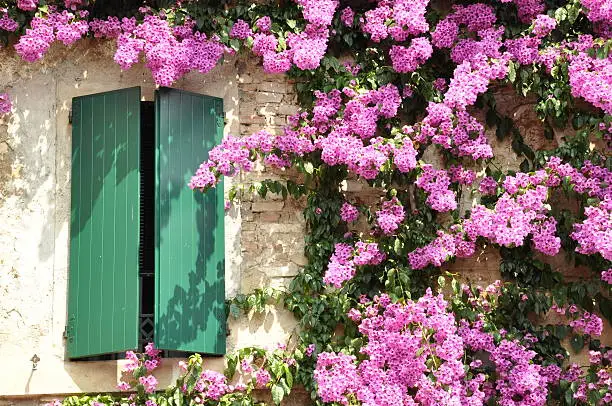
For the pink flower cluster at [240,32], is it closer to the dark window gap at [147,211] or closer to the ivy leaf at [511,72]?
the dark window gap at [147,211]

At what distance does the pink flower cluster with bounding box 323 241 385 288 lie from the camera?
22.6 feet

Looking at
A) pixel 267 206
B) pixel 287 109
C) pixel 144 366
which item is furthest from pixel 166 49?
pixel 144 366

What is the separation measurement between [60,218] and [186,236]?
0.83 m

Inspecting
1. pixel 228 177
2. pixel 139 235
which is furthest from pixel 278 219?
pixel 139 235

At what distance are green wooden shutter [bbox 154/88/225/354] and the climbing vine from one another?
16 centimetres

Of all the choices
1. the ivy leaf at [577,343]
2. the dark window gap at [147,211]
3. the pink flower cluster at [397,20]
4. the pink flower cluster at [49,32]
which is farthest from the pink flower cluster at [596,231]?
the pink flower cluster at [49,32]

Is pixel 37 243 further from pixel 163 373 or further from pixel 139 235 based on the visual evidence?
pixel 163 373

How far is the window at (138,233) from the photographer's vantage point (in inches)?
263

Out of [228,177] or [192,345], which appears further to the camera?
[228,177]

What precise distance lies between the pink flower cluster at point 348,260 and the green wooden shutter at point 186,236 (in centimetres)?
71

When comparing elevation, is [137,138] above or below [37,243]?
above

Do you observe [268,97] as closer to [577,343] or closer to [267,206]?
[267,206]

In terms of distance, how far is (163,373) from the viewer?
6809 mm

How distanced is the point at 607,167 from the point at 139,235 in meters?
3.12
